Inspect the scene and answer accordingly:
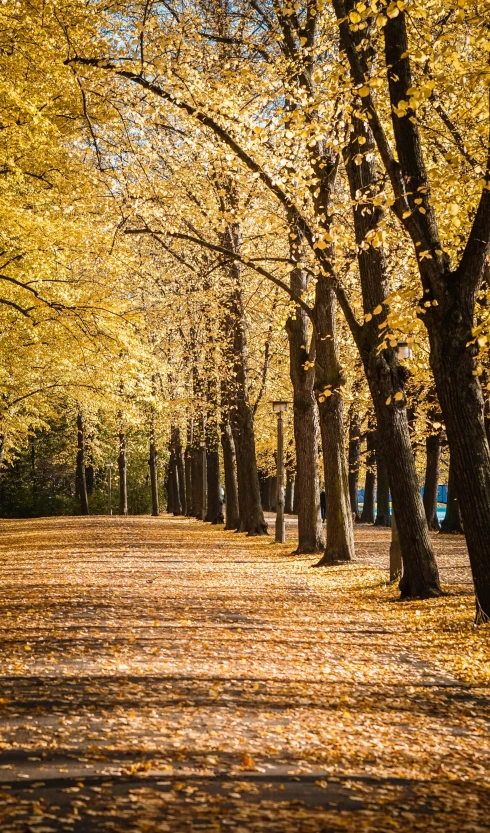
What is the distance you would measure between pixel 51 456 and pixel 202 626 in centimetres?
4962

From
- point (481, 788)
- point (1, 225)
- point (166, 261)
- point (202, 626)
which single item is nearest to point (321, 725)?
point (481, 788)

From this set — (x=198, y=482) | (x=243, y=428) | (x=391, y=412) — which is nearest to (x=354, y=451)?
(x=198, y=482)

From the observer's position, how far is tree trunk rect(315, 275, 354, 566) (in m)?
16.4

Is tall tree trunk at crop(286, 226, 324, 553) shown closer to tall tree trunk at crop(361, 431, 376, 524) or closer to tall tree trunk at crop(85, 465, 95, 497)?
tall tree trunk at crop(361, 431, 376, 524)

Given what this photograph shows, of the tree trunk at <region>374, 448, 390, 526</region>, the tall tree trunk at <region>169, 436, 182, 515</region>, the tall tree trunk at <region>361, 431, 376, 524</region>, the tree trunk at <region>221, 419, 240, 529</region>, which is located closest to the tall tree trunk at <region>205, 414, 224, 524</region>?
the tree trunk at <region>221, 419, 240, 529</region>

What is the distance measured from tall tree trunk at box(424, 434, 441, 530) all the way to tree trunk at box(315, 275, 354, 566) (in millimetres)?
12536

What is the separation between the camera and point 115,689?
22.8 feet

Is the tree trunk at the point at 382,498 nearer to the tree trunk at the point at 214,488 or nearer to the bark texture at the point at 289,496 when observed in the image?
the tree trunk at the point at 214,488

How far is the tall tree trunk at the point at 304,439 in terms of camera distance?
19281 mm

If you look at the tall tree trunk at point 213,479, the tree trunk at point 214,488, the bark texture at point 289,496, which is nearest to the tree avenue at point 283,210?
the tall tree trunk at point 213,479

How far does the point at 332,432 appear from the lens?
17.1m

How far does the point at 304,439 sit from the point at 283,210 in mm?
4867

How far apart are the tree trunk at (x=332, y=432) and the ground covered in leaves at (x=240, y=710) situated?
122 inches

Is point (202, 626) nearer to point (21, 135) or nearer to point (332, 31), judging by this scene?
point (21, 135)
